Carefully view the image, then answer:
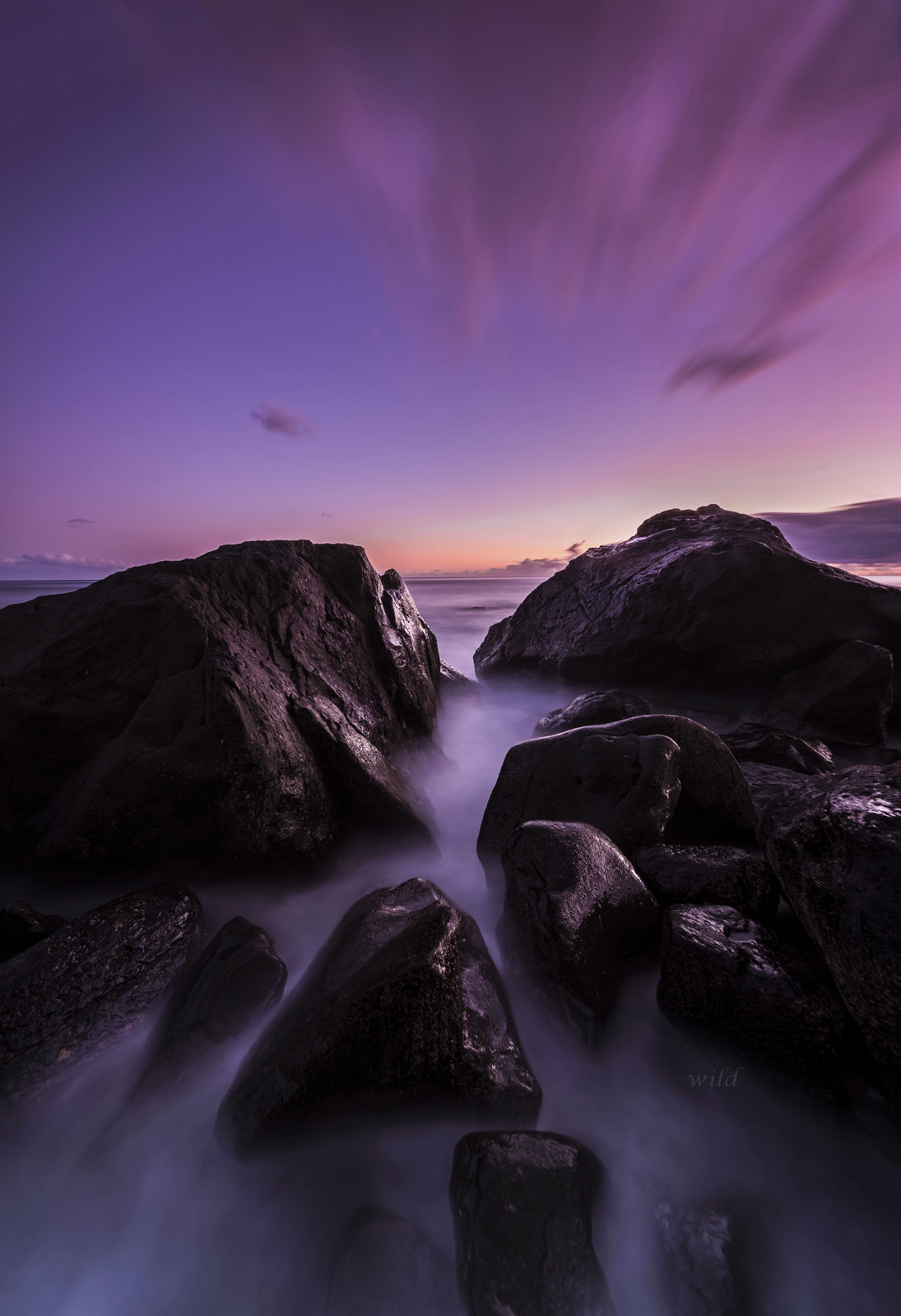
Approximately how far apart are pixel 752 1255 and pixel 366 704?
3829 millimetres

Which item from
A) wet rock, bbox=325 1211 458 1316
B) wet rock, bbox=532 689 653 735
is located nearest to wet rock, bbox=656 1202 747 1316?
wet rock, bbox=325 1211 458 1316

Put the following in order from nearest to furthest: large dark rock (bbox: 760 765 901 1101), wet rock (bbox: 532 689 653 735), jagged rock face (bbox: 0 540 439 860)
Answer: large dark rock (bbox: 760 765 901 1101) → jagged rock face (bbox: 0 540 439 860) → wet rock (bbox: 532 689 653 735)

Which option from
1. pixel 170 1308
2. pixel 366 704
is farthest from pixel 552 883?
pixel 366 704

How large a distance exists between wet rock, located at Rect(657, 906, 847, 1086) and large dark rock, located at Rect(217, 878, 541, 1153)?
2.67 feet

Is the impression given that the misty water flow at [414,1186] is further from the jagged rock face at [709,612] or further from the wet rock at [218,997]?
the jagged rock face at [709,612]

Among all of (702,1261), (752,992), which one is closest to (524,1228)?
(702,1261)

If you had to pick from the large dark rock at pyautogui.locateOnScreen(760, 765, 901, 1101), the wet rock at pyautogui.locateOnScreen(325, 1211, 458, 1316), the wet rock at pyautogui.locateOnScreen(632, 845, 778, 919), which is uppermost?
the large dark rock at pyautogui.locateOnScreen(760, 765, 901, 1101)

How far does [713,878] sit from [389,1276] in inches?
84.1

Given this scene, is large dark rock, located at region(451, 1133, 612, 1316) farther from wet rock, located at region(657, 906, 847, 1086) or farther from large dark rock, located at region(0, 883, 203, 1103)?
large dark rock, located at region(0, 883, 203, 1103)

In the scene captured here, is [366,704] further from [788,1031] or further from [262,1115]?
[788,1031]

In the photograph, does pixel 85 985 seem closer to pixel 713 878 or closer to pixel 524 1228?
pixel 524 1228

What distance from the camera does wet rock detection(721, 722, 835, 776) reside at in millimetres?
4199

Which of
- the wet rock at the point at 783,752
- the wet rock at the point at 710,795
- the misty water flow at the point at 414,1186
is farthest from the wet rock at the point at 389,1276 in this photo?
the wet rock at the point at 783,752

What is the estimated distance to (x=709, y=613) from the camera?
5949mm
